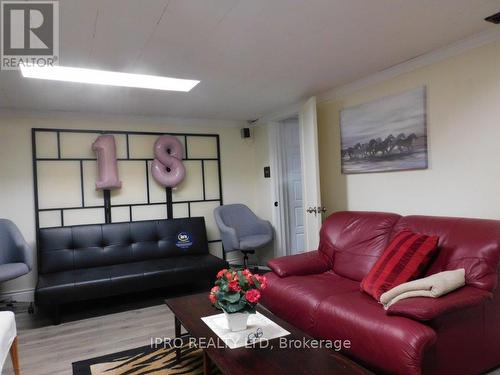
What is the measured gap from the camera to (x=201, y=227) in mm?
4164

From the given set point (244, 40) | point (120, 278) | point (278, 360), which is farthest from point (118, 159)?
point (278, 360)

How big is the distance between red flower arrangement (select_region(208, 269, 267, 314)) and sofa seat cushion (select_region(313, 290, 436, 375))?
593 mm

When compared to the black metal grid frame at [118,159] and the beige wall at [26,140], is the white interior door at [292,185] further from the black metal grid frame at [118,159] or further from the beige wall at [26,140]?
the black metal grid frame at [118,159]

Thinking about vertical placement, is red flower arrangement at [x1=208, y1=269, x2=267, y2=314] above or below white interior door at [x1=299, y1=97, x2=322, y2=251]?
below

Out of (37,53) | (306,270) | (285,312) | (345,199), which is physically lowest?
(285,312)

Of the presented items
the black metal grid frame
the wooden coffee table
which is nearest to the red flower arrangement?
the wooden coffee table

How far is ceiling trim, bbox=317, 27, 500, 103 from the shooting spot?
2209mm

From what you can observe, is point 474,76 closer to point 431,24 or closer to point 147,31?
point 431,24

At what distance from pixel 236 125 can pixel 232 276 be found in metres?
3.32

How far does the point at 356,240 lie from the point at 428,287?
0.98 m

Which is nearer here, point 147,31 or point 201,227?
point 147,31

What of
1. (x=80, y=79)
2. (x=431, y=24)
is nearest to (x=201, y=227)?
(x=80, y=79)

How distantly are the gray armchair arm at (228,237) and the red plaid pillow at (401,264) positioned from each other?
77.2 inches

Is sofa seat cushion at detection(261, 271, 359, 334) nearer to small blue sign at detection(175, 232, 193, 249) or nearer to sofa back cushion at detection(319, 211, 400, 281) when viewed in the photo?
sofa back cushion at detection(319, 211, 400, 281)
